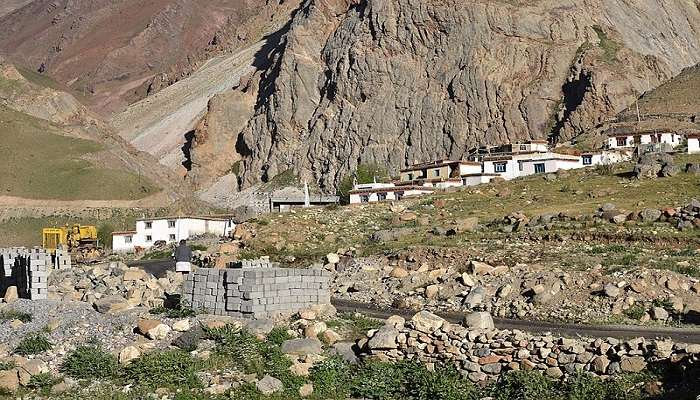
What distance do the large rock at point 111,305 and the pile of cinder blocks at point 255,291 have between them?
1654 mm

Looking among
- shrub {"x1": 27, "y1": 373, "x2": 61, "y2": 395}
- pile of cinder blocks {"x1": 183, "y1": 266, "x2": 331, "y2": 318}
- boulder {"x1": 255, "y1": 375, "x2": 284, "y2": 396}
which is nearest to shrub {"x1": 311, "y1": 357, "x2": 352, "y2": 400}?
boulder {"x1": 255, "y1": 375, "x2": 284, "y2": 396}

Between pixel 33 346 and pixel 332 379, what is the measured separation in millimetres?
6305

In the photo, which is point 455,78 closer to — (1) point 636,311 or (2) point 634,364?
(1) point 636,311

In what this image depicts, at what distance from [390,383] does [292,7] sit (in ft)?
591

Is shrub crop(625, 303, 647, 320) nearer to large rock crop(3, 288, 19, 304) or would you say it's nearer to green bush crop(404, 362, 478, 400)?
green bush crop(404, 362, 478, 400)

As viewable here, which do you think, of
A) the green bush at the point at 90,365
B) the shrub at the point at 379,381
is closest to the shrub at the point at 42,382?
the green bush at the point at 90,365

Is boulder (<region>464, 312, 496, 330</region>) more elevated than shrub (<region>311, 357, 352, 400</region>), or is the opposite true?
boulder (<region>464, 312, 496, 330</region>)

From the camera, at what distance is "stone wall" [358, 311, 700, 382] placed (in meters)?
16.0

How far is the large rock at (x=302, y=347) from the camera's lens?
18797 mm

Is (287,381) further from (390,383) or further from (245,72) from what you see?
(245,72)

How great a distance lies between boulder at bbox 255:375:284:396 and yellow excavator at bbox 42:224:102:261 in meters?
52.0

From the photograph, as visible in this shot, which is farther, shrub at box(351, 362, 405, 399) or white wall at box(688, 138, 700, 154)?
white wall at box(688, 138, 700, 154)

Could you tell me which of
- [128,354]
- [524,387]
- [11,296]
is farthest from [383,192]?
[524,387]

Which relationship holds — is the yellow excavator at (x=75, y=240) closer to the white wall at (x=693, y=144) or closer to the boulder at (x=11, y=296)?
the boulder at (x=11, y=296)
